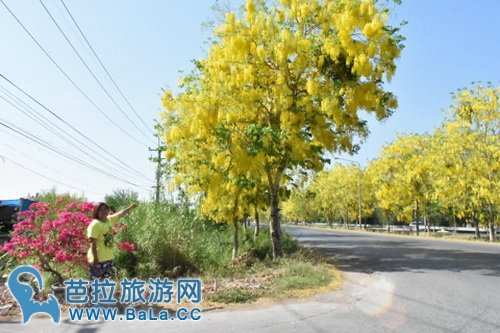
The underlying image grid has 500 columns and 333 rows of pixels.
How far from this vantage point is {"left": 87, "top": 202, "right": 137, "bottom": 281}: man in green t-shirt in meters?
6.85

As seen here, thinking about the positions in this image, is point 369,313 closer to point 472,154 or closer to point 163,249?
point 163,249

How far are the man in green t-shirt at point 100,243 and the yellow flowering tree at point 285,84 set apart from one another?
5.64 meters

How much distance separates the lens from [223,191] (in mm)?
15547

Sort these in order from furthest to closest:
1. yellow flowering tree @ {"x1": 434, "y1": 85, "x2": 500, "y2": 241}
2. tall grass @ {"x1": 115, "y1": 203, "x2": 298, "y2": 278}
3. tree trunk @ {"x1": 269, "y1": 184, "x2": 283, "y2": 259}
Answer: yellow flowering tree @ {"x1": 434, "y1": 85, "x2": 500, "y2": 241} → tree trunk @ {"x1": 269, "y1": 184, "x2": 283, "y2": 259} → tall grass @ {"x1": 115, "y1": 203, "x2": 298, "y2": 278}

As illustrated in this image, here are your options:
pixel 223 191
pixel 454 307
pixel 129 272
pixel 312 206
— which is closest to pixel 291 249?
pixel 223 191

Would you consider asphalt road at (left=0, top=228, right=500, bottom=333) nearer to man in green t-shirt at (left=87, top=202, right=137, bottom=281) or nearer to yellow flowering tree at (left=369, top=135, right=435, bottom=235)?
man in green t-shirt at (left=87, top=202, right=137, bottom=281)

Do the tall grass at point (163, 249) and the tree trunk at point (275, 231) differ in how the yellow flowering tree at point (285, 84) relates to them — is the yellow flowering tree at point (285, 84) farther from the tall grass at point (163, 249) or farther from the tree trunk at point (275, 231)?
the tall grass at point (163, 249)

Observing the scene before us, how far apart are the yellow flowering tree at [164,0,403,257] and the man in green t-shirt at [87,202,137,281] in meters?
5.64

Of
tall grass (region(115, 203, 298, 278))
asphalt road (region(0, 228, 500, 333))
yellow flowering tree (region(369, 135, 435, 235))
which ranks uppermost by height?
yellow flowering tree (region(369, 135, 435, 235))

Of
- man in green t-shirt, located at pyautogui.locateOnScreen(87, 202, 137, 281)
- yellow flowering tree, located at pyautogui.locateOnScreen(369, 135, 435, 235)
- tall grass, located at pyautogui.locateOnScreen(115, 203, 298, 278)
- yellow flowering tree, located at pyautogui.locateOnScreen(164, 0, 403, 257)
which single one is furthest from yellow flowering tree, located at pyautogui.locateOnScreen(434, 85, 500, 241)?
man in green t-shirt, located at pyautogui.locateOnScreen(87, 202, 137, 281)

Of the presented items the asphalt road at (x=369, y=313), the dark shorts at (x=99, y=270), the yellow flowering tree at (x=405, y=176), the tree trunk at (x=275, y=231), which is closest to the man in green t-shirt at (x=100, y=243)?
the dark shorts at (x=99, y=270)

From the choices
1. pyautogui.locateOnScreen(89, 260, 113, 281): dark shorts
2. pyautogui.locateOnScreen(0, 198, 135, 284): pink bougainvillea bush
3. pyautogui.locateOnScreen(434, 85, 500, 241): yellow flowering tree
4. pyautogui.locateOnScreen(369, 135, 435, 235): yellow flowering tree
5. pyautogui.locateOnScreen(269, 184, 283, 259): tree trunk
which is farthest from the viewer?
pyautogui.locateOnScreen(369, 135, 435, 235): yellow flowering tree

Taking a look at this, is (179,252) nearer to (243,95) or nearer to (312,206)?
(243,95)

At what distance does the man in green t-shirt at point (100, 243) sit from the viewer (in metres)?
6.85
